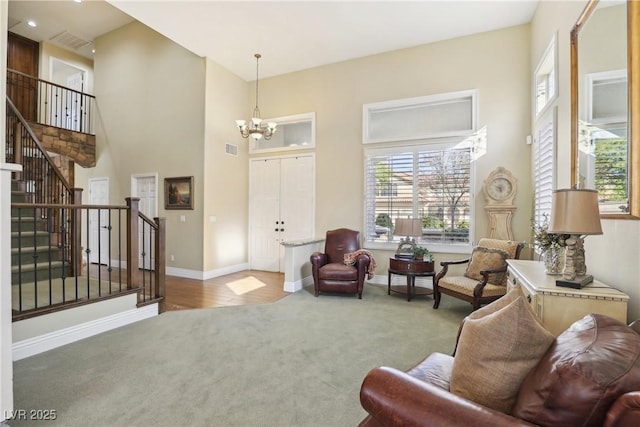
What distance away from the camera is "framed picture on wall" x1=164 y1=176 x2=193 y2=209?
19.2ft

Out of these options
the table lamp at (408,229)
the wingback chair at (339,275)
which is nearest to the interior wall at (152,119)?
the wingback chair at (339,275)

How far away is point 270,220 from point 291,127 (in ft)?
6.56

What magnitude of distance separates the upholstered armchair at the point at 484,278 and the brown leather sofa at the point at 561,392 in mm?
2484

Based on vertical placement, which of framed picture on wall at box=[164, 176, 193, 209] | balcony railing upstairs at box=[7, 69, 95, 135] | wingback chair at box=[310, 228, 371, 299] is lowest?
wingback chair at box=[310, 228, 371, 299]

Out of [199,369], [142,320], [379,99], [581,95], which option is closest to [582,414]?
[199,369]

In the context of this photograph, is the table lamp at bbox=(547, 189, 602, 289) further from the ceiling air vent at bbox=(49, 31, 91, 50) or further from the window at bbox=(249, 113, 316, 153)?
the ceiling air vent at bbox=(49, 31, 91, 50)

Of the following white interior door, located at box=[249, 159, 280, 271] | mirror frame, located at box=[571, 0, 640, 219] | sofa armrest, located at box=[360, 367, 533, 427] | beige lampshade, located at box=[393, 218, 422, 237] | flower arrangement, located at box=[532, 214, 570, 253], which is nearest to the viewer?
sofa armrest, located at box=[360, 367, 533, 427]

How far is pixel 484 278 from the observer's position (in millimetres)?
3482

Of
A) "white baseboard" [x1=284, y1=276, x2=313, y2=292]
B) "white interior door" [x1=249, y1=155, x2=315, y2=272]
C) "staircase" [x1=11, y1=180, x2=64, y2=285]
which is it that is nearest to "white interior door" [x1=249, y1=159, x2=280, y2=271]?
"white interior door" [x1=249, y1=155, x2=315, y2=272]

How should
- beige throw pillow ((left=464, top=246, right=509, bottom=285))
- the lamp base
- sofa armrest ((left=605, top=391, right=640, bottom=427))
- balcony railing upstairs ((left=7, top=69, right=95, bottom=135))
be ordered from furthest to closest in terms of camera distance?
balcony railing upstairs ((left=7, top=69, right=95, bottom=135))
beige throw pillow ((left=464, top=246, right=509, bottom=285))
the lamp base
sofa armrest ((left=605, top=391, right=640, bottom=427))

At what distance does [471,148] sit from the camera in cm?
472

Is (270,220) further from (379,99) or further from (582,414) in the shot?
(582,414)

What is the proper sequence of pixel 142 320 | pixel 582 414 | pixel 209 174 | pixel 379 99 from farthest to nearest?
pixel 209 174
pixel 379 99
pixel 142 320
pixel 582 414

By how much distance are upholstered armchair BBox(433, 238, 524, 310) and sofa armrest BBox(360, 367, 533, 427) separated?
2784mm
